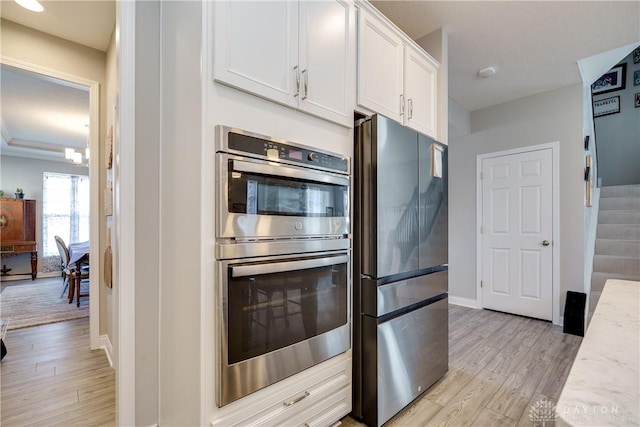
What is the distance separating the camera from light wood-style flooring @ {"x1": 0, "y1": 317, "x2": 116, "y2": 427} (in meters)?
1.73

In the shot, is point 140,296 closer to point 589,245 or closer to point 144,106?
point 144,106

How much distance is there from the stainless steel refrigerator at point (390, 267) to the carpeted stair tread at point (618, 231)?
362cm

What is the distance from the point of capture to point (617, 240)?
3691 millimetres

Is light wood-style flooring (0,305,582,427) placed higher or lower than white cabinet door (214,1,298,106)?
lower

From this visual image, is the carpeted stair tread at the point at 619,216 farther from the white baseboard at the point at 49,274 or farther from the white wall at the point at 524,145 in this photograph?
the white baseboard at the point at 49,274

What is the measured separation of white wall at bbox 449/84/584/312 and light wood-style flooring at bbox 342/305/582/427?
2.45 ft

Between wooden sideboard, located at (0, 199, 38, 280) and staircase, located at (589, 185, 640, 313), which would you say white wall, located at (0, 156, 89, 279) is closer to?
wooden sideboard, located at (0, 199, 38, 280)

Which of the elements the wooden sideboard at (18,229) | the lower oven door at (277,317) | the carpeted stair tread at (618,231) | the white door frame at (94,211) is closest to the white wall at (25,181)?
the wooden sideboard at (18,229)

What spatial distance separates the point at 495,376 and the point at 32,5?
4.25 meters

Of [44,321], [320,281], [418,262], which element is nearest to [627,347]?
[320,281]

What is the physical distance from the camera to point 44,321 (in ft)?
10.7

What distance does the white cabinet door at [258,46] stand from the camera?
114 centimetres

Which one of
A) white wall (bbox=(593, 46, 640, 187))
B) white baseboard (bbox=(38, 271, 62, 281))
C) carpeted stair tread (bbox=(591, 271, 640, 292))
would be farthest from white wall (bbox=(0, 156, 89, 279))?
white wall (bbox=(593, 46, 640, 187))

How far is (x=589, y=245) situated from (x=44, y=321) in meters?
6.23
